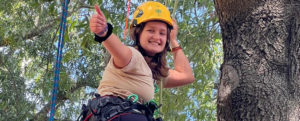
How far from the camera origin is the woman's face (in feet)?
6.67

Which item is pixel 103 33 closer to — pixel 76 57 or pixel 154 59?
pixel 154 59

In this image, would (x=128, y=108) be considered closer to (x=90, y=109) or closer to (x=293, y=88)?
(x=90, y=109)

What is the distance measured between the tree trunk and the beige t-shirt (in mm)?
372

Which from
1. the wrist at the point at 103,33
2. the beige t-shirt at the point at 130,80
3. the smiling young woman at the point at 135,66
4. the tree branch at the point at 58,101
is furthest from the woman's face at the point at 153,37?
the tree branch at the point at 58,101

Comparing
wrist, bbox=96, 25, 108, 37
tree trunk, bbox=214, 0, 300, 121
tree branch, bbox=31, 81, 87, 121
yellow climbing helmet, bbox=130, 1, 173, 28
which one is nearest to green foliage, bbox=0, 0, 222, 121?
tree branch, bbox=31, 81, 87, 121

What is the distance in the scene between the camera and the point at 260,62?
6.53 ft

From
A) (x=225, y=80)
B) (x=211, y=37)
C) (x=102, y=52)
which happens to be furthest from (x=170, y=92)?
(x=225, y=80)

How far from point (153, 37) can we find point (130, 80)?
258 millimetres

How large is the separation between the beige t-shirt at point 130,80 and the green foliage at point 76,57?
6.57ft

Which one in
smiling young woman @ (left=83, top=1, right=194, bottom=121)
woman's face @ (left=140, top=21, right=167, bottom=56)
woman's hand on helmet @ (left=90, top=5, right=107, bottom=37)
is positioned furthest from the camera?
woman's face @ (left=140, top=21, right=167, bottom=56)

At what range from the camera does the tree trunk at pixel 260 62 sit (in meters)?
1.91

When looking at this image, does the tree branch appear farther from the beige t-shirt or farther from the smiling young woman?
the beige t-shirt

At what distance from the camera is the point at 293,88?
196 cm

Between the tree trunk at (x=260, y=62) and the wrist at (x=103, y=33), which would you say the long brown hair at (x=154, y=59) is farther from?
the wrist at (x=103, y=33)
